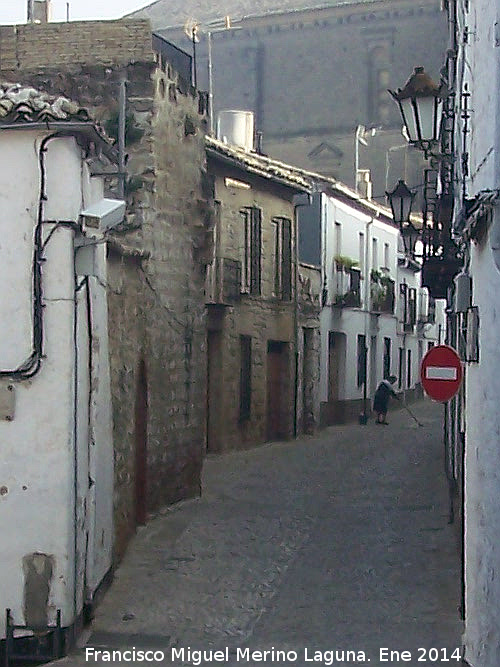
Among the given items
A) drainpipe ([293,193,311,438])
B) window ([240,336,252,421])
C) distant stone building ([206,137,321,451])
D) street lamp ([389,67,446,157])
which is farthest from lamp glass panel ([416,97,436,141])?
drainpipe ([293,193,311,438])

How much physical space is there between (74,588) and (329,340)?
19543 millimetres

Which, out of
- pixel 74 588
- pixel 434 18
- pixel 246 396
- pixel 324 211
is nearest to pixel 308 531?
pixel 74 588

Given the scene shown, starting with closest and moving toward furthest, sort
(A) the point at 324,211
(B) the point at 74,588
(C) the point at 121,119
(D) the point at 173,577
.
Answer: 1. (B) the point at 74,588
2. (D) the point at 173,577
3. (C) the point at 121,119
4. (A) the point at 324,211

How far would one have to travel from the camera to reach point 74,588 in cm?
849

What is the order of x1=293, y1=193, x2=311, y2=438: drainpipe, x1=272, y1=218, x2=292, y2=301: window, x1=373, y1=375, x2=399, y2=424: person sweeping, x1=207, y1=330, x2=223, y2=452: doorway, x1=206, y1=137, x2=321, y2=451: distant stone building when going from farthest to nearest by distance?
x1=373, y1=375, x2=399, y2=424: person sweeping
x1=293, y1=193, x2=311, y2=438: drainpipe
x1=272, y1=218, x2=292, y2=301: window
x1=206, y1=137, x2=321, y2=451: distant stone building
x1=207, y1=330, x2=223, y2=452: doorway

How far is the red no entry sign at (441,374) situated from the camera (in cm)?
852

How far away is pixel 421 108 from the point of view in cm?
1010

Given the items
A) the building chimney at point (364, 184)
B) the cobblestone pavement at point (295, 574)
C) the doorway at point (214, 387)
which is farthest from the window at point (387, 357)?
the cobblestone pavement at point (295, 574)

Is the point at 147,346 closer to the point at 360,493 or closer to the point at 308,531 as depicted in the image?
the point at 308,531

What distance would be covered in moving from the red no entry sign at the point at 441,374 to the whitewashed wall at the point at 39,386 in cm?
270

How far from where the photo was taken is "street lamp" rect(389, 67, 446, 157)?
10055mm

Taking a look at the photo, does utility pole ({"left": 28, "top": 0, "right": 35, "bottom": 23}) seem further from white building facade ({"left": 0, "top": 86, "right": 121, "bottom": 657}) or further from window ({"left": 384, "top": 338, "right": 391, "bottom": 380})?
window ({"left": 384, "top": 338, "right": 391, "bottom": 380})

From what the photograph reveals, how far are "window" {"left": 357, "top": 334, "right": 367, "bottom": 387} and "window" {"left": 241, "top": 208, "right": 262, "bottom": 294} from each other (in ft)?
27.5

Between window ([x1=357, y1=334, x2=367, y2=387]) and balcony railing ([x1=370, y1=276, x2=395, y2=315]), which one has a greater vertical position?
balcony railing ([x1=370, y1=276, x2=395, y2=315])
